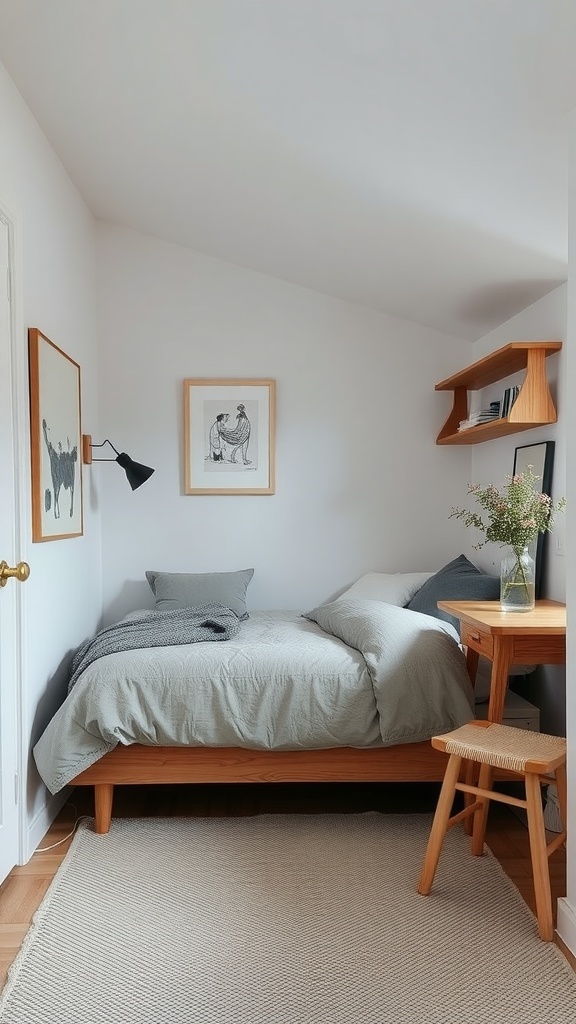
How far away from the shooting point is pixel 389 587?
3.89m

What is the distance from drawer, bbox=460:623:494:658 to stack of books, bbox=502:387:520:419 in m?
0.97

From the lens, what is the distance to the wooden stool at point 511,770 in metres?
2.10

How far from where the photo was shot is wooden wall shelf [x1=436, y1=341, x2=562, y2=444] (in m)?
3.04

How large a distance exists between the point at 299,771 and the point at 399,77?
228 centimetres

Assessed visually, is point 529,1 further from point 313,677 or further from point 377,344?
point 377,344

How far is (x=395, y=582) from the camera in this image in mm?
3924

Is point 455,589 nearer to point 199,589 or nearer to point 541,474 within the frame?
point 541,474

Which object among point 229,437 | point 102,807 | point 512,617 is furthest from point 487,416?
point 102,807

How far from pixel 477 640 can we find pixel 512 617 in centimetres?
18

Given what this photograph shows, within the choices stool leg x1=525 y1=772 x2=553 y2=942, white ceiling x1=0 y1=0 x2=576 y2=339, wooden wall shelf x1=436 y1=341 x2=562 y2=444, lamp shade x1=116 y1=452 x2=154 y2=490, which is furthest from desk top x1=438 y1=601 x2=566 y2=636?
lamp shade x1=116 y1=452 x2=154 y2=490

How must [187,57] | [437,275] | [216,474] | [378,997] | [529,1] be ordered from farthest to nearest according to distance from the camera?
[216,474]
[437,275]
[187,57]
[378,997]
[529,1]

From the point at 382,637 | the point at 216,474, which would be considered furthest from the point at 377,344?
the point at 382,637

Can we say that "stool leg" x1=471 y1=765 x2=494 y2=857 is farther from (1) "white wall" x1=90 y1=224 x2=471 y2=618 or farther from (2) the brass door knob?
(1) "white wall" x1=90 y1=224 x2=471 y2=618

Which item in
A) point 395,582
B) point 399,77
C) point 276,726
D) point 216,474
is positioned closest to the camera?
point 399,77
